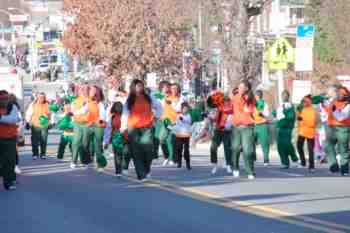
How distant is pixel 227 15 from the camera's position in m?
37.6

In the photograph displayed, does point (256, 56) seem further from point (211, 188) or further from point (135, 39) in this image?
point (211, 188)

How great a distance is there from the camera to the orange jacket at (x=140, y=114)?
19219 millimetres

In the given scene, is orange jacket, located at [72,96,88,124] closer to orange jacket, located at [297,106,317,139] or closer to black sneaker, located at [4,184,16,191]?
black sneaker, located at [4,184,16,191]

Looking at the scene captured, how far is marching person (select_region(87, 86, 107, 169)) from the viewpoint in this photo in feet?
75.2

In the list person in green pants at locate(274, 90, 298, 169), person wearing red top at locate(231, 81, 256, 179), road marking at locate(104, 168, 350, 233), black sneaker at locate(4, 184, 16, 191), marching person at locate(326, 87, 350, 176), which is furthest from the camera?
person in green pants at locate(274, 90, 298, 169)

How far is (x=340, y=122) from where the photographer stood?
21.5 m

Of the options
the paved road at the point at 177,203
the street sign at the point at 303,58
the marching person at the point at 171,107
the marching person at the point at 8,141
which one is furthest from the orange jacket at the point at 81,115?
the street sign at the point at 303,58

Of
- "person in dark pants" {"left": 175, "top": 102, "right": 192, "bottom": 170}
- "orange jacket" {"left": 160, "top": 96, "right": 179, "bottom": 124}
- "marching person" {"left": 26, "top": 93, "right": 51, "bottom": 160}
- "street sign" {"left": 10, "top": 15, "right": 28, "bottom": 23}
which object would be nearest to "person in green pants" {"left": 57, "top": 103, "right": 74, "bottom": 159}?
"marching person" {"left": 26, "top": 93, "right": 51, "bottom": 160}

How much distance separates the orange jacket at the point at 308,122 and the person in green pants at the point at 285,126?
857mm

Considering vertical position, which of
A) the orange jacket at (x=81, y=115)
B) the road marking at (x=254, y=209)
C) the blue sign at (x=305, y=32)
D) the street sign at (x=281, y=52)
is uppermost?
the blue sign at (x=305, y=32)

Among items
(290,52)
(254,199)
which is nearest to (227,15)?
(290,52)

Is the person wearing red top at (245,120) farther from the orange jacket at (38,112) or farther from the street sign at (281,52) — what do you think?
the street sign at (281,52)

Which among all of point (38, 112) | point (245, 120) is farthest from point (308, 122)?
point (38, 112)

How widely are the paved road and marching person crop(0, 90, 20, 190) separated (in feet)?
0.99
